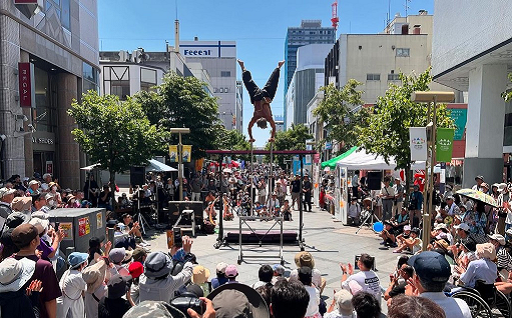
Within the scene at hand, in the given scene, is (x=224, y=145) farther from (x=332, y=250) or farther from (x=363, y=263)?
(x=363, y=263)

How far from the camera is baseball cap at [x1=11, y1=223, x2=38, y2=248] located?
3.48 metres

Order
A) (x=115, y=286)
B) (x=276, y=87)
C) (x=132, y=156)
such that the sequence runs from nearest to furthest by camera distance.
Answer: (x=115, y=286)
(x=276, y=87)
(x=132, y=156)

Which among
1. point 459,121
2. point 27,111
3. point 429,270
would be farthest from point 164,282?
point 459,121

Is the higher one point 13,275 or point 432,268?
point 432,268

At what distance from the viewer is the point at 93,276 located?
4.06 meters

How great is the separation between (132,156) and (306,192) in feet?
30.5

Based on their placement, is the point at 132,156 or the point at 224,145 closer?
the point at 132,156

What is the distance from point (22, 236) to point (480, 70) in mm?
18854

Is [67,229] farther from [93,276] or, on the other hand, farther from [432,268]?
[432,268]

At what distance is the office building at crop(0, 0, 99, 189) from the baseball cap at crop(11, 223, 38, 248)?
42.7 feet

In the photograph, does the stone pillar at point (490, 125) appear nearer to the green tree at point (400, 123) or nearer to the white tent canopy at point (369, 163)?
the green tree at point (400, 123)

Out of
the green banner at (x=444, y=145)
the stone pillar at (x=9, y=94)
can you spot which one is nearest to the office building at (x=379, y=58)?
the green banner at (x=444, y=145)

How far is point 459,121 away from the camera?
20.7m

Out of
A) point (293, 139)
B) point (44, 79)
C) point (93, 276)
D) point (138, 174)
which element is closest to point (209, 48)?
point (293, 139)
